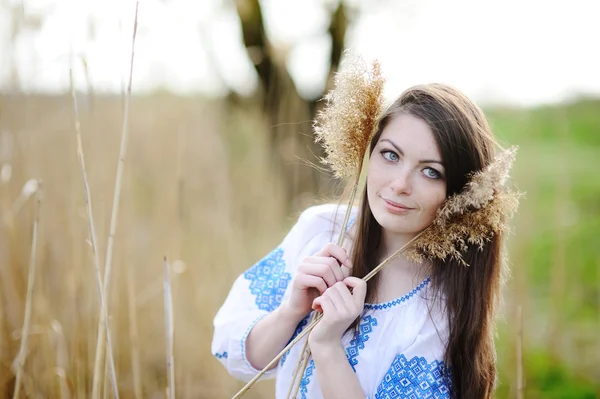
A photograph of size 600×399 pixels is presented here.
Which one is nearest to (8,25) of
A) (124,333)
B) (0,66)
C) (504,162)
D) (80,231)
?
(0,66)

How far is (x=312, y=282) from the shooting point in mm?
1184

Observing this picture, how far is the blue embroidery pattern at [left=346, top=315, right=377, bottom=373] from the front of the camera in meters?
1.27

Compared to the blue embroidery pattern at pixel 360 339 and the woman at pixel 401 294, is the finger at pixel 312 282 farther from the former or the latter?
the blue embroidery pattern at pixel 360 339

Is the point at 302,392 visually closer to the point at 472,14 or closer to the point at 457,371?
the point at 457,371

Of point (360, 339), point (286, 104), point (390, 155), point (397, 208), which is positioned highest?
point (286, 104)

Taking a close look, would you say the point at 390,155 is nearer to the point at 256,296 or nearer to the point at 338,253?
the point at 338,253

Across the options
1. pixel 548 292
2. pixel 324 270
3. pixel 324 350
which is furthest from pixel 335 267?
pixel 548 292

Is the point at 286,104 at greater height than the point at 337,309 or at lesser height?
greater

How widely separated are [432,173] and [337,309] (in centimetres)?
34

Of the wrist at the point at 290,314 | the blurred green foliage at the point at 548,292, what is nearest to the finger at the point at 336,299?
the wrist at the point at 290,314

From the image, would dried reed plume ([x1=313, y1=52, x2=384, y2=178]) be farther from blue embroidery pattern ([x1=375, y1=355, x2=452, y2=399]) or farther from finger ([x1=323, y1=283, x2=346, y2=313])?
blue embroidery pattern ([x1=375, y1=355, x2=452, y2=399])

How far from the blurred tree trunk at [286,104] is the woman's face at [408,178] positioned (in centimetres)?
151

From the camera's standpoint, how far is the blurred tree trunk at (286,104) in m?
2.99

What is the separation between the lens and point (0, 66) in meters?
2.00
